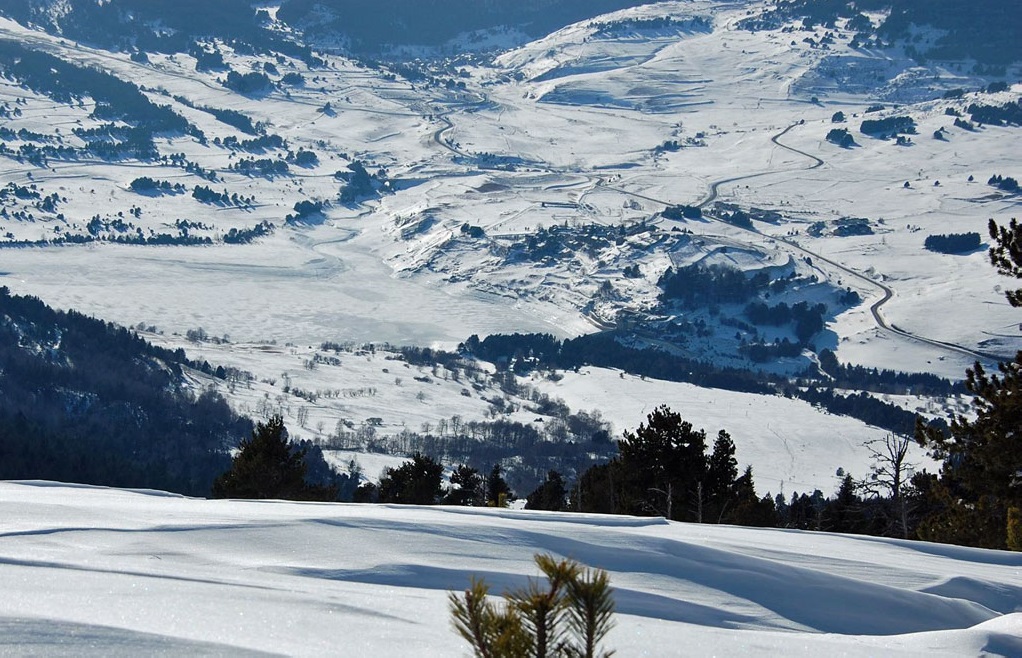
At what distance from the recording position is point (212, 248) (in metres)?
124

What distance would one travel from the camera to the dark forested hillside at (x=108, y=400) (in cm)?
5133

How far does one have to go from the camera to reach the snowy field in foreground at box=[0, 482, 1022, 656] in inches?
173

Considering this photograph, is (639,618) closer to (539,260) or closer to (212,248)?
(539,260)

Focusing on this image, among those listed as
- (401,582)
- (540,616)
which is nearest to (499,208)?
(401,582)

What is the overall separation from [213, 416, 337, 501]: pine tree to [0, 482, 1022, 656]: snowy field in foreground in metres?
12.6

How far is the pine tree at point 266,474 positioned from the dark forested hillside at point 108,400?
20.0 metres

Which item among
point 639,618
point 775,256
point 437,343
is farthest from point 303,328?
point 639,618

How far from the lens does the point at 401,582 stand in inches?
237

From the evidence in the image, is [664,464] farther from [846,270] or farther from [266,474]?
[846,270]

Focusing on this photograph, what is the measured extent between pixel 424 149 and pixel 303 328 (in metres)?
78.3

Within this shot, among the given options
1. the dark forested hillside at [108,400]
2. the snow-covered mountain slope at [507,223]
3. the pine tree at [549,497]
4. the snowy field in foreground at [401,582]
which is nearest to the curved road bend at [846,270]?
the snow-covered mountain slope at [507,223]

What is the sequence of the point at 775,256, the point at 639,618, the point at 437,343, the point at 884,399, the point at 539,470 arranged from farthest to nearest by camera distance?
the point at 775,256 < the point at 437,343 < the point at 884,399 < the point at 539,470 < the point at 639,618

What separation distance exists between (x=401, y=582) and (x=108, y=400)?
6513 cm

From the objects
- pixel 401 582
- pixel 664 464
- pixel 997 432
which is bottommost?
pixel 401 582
